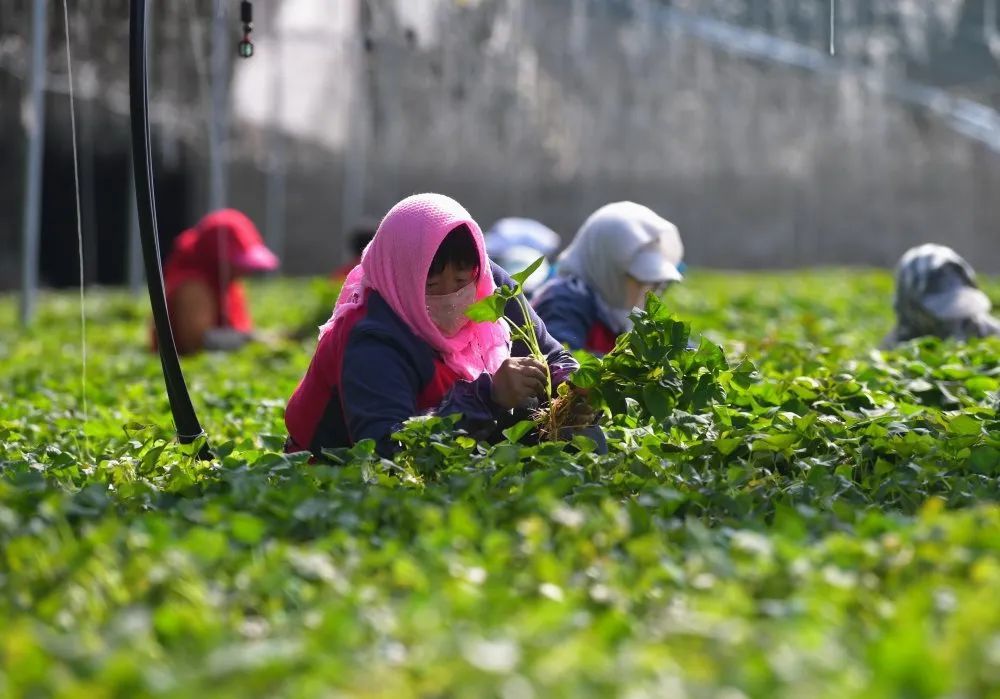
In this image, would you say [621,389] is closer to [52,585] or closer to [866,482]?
[866,482]

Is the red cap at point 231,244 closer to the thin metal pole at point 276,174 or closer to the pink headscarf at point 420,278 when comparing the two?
the pink headscarf at point 420,278

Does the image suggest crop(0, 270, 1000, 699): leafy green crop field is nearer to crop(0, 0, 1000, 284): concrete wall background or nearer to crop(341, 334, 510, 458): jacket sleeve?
crop(341, 334, 510, 458): jacket sleeve

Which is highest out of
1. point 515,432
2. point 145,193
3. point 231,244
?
point 145,193

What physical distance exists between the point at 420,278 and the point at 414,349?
20cm

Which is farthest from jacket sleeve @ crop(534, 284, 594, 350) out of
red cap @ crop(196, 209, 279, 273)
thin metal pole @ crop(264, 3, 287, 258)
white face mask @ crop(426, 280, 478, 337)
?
thin metal pole @ crop(264, 3, 287, 258)

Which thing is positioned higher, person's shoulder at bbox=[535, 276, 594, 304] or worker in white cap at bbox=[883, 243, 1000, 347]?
person's shoulder at bbox=[535, 276, 594, 304]

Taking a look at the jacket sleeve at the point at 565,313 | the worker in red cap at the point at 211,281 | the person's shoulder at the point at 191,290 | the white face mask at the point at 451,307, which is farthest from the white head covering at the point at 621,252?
the person's shoulder at the point at 191,290

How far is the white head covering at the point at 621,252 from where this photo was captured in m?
5.77

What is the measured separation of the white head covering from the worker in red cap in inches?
160

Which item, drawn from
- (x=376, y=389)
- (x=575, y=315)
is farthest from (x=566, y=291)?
(x=376, y=389)

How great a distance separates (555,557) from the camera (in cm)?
273

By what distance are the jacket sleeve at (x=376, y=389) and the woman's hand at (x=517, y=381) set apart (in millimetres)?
262

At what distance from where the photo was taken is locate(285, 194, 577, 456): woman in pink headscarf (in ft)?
13.1

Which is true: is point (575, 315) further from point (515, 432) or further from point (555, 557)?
point (555, 557)
